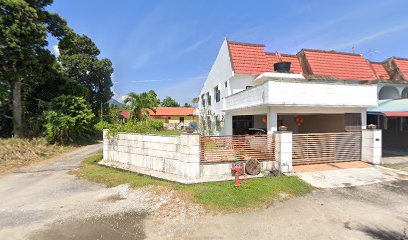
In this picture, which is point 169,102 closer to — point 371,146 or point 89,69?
point 89,69

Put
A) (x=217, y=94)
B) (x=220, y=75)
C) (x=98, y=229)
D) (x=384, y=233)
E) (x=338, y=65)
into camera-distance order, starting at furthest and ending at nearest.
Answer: (x=217, y=94), (x=220, y=75), (x=338, y=65), (x=98, y=229), (x=384, y=233)

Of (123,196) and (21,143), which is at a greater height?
(21,143)

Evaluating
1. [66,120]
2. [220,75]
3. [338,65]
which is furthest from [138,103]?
[338,65]

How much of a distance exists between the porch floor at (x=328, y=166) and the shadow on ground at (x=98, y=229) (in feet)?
22.6

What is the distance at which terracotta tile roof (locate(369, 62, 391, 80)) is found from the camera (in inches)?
684

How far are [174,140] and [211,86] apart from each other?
40.2ft

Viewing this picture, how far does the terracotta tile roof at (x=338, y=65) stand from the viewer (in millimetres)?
15648

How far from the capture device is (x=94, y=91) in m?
30.0

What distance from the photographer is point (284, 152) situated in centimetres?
865

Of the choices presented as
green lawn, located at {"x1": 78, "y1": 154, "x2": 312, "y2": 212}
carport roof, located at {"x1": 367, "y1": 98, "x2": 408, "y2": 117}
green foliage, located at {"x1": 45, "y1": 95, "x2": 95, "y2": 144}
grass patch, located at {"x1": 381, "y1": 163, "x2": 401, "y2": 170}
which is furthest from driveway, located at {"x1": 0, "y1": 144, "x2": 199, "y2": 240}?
carport roof, located at {"x1": 367, "y1": 98, "x2": 408, "y2": 117}

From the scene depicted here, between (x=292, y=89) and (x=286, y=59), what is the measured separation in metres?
8.33

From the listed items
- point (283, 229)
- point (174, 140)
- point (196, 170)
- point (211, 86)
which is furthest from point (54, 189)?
point (211, 86)

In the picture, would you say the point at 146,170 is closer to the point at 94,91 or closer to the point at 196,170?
the point at 196,170

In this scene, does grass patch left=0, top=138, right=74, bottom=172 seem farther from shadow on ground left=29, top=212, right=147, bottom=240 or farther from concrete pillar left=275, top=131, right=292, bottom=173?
concrete pillar left=275, top=131, right=292, bottom=173
